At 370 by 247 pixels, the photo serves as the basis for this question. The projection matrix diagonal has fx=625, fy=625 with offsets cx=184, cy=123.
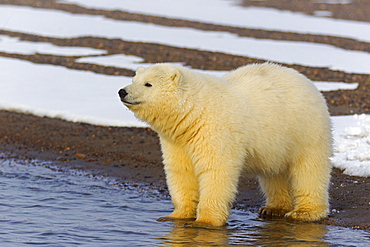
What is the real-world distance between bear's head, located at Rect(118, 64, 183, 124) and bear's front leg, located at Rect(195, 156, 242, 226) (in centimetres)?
69

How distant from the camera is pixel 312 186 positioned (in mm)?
6977

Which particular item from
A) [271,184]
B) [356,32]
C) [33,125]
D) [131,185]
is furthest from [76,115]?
[356,32]

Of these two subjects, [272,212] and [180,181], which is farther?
[272,212]

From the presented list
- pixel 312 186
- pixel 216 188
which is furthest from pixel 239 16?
pixel 216 188

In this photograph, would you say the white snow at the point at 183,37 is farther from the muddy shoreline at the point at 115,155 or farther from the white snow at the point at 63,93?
the muddy shoreline at the point at 115,155

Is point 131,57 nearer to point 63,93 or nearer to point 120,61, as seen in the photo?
point 120,61

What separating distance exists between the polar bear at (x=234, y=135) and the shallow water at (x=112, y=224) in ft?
1.08

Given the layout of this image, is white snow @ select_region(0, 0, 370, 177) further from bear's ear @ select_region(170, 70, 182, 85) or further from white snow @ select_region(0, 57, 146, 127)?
bear's ear @ select_region(170, 70, 182, 85)

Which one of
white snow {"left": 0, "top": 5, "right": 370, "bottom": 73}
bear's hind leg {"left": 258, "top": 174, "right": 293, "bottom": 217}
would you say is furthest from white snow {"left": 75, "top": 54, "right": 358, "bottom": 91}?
bear's hind leg {"left": 258, "top": 174, "right": 293, "bottom": 217}

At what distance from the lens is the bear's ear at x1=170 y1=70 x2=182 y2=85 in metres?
6.43

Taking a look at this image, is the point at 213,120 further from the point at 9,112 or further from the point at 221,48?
the point at 221,48

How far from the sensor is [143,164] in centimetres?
962

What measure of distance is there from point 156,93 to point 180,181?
1049mm

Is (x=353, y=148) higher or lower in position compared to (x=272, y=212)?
higher
